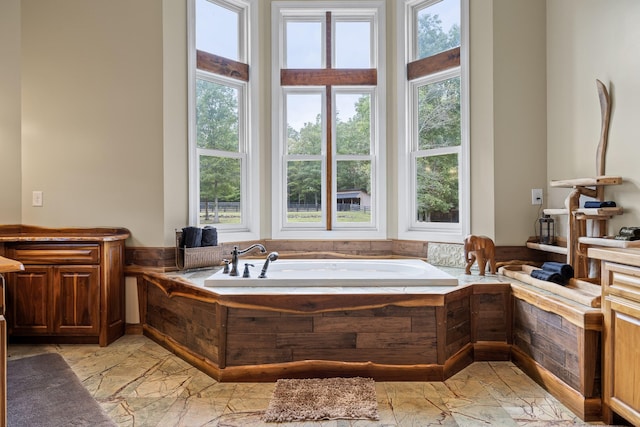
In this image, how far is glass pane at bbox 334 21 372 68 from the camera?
3689 millimetres

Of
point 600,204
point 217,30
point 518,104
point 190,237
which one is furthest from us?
point 217,30

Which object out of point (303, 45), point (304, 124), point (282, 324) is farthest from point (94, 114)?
point (282, 324)

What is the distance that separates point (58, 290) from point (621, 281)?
3.51 metres

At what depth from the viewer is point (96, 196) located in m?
3.15

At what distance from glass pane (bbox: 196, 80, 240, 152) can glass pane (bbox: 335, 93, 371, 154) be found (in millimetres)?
978

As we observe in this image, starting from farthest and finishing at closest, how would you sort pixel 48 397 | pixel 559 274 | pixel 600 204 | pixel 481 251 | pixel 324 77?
pixel 324 77 → pixel 481 251 → pixel 559 274 → pixel 600 204 → pixel 48 397

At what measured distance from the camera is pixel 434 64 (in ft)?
11.0

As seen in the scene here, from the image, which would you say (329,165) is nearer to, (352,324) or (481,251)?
(481,251)

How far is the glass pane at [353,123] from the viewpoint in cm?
370

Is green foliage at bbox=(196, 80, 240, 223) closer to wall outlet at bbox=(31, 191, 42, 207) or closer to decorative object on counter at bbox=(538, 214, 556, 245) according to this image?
wall outlet at bbox=(31, 191, 42, 207)

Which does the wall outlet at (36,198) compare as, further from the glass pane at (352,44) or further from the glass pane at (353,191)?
the glass pane at (352,44)

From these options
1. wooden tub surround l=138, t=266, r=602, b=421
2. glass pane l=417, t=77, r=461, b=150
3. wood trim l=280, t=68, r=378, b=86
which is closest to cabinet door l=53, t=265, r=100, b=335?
wooden tub surround l=138, t=266, r=602, b=421

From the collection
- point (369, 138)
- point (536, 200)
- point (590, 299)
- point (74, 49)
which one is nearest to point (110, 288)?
point (74, 49)

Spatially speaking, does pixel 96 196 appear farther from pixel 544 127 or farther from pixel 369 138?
pixel 544 127
